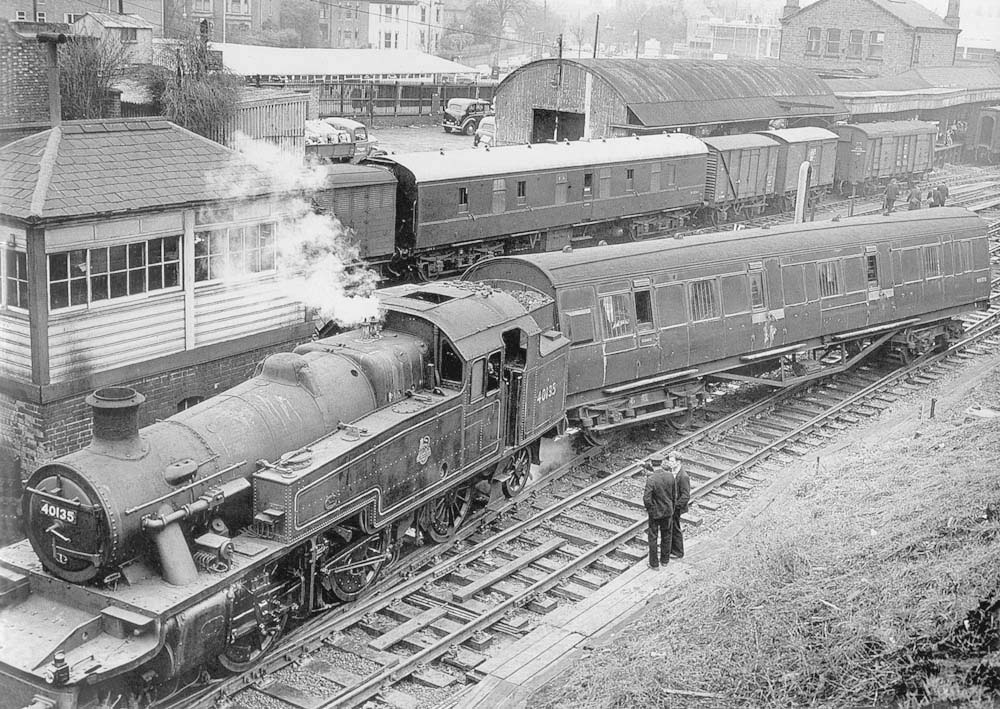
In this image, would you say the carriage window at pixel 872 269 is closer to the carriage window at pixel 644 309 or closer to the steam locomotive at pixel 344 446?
the steam locomotive at pixel 344 446

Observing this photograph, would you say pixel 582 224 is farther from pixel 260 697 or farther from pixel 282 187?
pixel 260 697

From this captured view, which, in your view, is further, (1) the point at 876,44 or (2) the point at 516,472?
(1) the point at 876,44

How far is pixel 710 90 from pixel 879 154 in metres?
6.87

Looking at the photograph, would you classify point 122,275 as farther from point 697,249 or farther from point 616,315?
point 697,249

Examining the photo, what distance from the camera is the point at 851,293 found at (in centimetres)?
1830

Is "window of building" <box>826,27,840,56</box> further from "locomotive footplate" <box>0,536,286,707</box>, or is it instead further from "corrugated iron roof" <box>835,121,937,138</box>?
"locomotive footplate" <box>0,536,286,707</box>

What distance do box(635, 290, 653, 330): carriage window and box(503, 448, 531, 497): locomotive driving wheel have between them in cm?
305

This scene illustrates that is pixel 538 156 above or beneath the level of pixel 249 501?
above

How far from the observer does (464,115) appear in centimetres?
4972

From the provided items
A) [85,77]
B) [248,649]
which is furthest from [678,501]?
[85,77]

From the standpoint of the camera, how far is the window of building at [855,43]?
59219mm

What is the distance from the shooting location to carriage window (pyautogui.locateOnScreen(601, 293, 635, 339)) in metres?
14.9

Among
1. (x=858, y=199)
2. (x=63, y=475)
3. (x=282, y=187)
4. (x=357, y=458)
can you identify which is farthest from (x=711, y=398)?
(x=858, y=199)

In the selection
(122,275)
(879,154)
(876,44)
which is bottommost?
(122,275)
